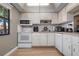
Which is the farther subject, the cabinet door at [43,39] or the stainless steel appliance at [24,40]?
the cabinet door at [43,39]

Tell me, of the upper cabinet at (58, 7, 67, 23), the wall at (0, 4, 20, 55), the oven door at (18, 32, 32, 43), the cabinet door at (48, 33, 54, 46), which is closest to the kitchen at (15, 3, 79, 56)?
the cabinet door at (48, 33, 54, 46)

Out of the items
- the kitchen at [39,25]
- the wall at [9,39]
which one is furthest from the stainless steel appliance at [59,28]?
the wall at [9,39]

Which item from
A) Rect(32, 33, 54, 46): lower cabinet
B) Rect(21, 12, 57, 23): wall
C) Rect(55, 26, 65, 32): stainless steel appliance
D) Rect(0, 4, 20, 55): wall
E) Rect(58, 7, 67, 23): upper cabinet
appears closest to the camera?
Rect(0, 4, 20, 55): wall

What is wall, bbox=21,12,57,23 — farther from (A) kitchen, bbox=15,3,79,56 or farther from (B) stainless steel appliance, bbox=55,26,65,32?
(B) stainless steel appliance, bbox=55,26,65,32

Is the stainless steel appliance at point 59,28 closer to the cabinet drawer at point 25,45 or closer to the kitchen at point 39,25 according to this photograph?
the kitchen at point 39,25

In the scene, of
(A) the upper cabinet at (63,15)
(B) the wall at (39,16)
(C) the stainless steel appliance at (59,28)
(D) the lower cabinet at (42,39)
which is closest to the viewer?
(A) the upper cabinet at (63,15)

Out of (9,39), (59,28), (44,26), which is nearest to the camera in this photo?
(9,39)

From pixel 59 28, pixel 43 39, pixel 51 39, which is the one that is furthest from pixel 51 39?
pixel 59 28

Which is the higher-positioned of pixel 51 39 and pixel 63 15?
pixel 63 15

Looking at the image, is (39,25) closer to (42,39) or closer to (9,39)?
(42,39)

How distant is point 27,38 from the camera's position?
6.63m

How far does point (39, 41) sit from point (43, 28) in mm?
1182

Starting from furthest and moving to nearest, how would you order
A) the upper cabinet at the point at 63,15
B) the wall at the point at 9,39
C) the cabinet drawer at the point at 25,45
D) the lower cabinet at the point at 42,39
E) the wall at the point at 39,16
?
the wall at the point at 39,16 → the lower cabinet at the point at 42,39 → the cabinet drawer at the point at 25,45 → the upper cabinet at the point at 63,15 → the wall at the point at 9,39

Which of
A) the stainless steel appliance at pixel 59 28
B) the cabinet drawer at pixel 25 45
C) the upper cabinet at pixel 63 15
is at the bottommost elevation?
the cabinet drawer at pixel 25 45
